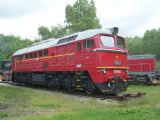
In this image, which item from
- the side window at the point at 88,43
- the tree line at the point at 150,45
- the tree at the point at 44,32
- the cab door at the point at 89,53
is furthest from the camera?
the tree at the point at 44,32

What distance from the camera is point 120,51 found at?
2191 cm

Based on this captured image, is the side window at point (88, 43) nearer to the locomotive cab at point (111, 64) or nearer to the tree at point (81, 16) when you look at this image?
the locomotive cab at point (111, 64)

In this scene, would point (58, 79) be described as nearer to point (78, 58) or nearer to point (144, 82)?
point (78, 58)

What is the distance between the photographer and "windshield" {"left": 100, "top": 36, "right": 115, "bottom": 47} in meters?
21.5

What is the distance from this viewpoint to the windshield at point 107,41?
846 inches

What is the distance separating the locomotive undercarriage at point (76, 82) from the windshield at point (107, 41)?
200 centimetres

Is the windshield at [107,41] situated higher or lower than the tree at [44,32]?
lower

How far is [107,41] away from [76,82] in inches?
135

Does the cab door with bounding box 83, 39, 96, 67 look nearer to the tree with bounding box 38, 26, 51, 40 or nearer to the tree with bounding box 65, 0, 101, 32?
the tree with bounding box 65, 0, 101, 32

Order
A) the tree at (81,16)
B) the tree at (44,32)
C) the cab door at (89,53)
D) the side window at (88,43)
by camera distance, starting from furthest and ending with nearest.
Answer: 1. the tree at (44,32)
2. the tree at (81,16)
3. the side window at (88,43)
4. the cab door at (89,53)

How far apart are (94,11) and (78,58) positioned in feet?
133

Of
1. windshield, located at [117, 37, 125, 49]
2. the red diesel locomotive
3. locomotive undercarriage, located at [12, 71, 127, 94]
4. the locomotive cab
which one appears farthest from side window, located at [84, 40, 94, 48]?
windshield, located at [117, 37, 125, 49]

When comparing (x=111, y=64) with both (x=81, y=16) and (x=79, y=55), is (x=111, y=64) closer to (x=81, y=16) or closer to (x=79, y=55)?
(x=79, y=55)

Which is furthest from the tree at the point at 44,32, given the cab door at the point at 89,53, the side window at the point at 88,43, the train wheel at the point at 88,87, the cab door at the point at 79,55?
the cab door at the point at 89,53
